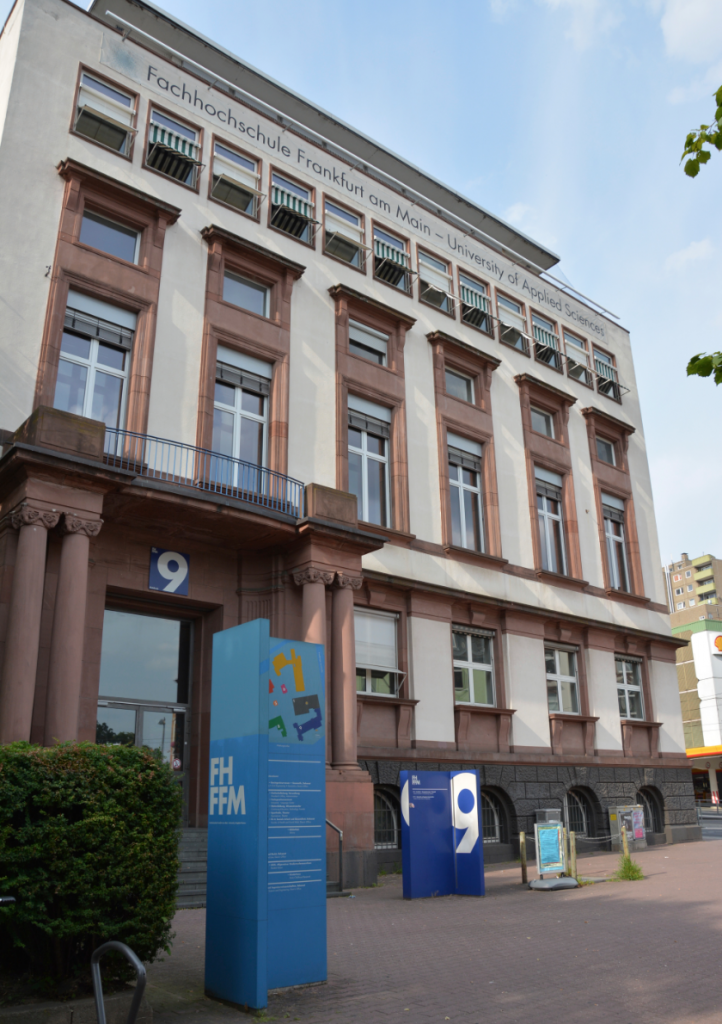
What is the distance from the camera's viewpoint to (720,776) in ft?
231

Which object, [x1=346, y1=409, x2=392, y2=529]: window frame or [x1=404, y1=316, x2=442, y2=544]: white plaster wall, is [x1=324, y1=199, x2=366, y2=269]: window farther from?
[x1=346, y1=409, x2=392, y2=529]: window frame

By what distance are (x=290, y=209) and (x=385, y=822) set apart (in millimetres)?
14881

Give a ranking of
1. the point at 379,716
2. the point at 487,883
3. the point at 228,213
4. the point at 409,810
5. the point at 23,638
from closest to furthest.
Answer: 1. the point at 23,638
2. the point at 409,810
3. the point at 487,883
4. the point at 379,716
5. the point at 228,213

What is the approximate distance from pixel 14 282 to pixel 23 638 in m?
7.15

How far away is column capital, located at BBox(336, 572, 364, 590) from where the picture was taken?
16.2 m

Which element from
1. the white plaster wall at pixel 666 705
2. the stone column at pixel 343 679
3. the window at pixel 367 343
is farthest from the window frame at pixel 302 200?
the white plaster wall at pixel 666 705

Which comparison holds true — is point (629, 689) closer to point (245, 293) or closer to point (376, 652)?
point (376, 652)

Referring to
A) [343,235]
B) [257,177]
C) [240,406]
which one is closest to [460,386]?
[343,235]

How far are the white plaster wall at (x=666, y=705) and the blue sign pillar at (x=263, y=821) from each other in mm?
21607

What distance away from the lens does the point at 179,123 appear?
19.9 meters

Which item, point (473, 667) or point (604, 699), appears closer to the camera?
point (473, 667)

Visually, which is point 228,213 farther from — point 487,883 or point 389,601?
point 487,883

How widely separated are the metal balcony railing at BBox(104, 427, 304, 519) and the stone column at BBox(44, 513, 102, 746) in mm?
1922

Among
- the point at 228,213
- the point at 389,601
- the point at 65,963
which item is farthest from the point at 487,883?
the point at 228,213
